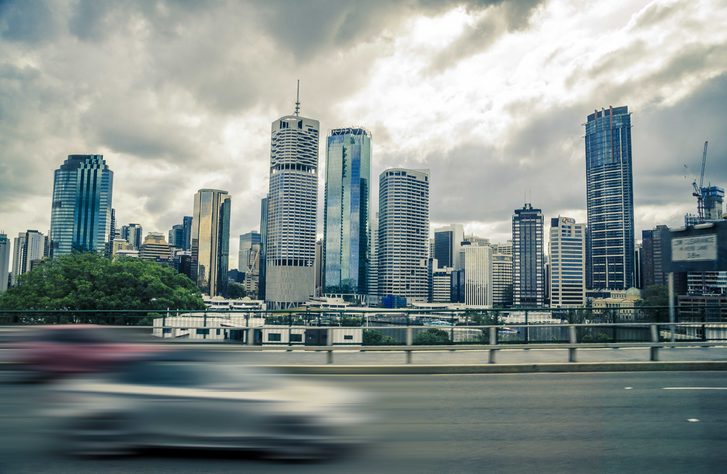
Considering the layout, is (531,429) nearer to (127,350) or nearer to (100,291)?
(127,350)

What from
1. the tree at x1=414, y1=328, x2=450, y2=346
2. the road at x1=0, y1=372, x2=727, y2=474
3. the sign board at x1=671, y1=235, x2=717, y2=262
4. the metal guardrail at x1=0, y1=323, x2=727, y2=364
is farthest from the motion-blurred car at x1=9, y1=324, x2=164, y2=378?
the sign board at x1=671, y1=235, x2=717, y2=262

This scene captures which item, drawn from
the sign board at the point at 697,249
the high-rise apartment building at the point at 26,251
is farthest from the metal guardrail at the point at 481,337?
the high-rise apartment building at the point at 26,251

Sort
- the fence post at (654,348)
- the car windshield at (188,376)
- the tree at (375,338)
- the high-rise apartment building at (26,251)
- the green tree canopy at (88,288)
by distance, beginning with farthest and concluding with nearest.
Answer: the high-rise apartment building at (26,251), the green tree canopy at (88,288), the tree at (375,338), the fence post at (654,348), the car windshield at (188,376)

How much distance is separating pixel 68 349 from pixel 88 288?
130 feet

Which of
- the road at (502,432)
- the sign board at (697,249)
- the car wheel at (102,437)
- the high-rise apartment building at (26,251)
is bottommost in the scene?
the road at (502,432)

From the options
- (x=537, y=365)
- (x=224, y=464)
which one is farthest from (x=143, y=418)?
(x=537, y=365)

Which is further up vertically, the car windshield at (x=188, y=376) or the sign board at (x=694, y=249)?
the sign board at (x=694, y=249)

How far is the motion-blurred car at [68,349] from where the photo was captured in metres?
7.98

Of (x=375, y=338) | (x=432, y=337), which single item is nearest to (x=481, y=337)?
(x=432, y=337)

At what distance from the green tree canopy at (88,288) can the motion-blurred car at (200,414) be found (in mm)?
41237

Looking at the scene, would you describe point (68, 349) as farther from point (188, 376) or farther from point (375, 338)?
point (375, 338)

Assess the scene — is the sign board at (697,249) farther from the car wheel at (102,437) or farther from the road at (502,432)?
the car wheel at (102,437)

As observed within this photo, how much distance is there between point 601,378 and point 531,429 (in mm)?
5902

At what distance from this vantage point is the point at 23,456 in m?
6.01
